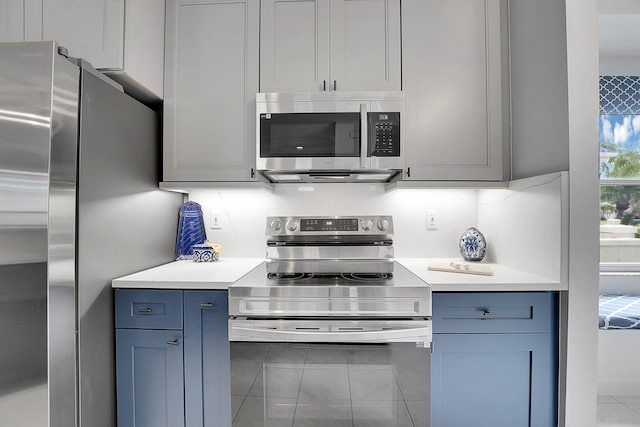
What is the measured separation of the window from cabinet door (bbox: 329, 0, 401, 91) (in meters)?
2.11

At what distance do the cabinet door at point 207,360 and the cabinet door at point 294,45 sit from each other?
113cm

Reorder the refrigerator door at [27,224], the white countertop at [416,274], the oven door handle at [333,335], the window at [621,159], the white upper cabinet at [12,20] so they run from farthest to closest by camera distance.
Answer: the window at [621,159], the white upper cabinet at [12,20], the white countertop at [416,274], the oven door handle at [333,335], the refrigerator door at [27,224]

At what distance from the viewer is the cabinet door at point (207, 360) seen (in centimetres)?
141

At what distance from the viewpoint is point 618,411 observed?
1.94 meters

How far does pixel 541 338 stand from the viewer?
138cm

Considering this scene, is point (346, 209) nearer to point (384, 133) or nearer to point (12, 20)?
point (384, 133)

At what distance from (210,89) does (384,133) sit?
97cm

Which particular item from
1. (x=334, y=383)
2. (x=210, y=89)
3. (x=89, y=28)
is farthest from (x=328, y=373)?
(x=89, y=28)

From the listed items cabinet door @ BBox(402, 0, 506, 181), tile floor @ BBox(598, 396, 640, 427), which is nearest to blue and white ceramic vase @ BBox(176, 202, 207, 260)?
cabinet door @ BBox(402, 0, 506, 181)

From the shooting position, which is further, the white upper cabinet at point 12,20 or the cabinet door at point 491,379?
the white upper cabinet at point 12,20

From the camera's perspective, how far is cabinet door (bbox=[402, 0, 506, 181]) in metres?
1.73

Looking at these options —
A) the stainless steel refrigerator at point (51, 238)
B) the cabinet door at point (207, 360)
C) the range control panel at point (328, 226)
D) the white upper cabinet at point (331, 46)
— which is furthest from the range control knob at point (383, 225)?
the stainless steel refrigerator at point (51, 238)

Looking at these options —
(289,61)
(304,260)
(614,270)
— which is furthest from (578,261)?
(614,270)

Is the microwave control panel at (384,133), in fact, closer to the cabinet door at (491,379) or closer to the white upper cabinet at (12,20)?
the cabinet door at (491,379)
